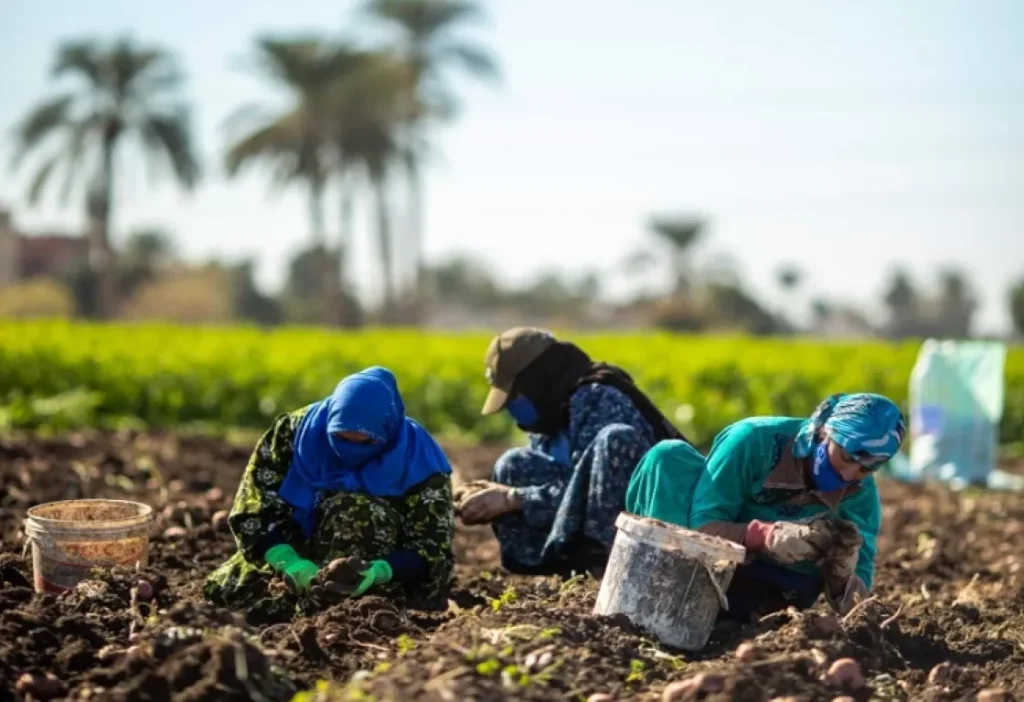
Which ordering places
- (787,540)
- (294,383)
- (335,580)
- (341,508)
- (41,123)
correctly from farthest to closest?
(41,123) < (294,383) < (341,508) < (335,580) < (787,540)

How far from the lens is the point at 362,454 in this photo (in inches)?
179

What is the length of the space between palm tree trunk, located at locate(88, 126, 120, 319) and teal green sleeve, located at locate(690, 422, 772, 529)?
110 ft

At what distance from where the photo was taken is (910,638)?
4.39m

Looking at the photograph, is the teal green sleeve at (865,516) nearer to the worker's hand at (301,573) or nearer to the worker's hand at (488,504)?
the worker's hand at (488,504)

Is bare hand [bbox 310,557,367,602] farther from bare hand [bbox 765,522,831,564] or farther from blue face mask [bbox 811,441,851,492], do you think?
blue face mask [bbox 811,441,851,492]

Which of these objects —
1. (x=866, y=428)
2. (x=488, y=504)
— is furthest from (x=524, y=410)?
(x=866, y=428)

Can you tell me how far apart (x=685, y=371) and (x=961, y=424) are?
3.20 m

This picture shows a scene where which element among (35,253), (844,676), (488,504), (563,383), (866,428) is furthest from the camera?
(35,253)

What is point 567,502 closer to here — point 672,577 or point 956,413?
point 672,577

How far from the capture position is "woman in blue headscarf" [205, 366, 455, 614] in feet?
14.8

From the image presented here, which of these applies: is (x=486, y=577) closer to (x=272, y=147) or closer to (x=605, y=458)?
(x=605, y=458)

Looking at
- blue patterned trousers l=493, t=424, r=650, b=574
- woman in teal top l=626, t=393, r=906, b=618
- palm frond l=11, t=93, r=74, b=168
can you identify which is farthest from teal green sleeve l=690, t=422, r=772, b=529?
palm frond l=11, t=93, r=74, b=168

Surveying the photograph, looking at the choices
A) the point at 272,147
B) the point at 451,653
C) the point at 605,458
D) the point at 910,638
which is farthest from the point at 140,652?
the point at 272,147

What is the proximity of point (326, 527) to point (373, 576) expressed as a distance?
0.27m
